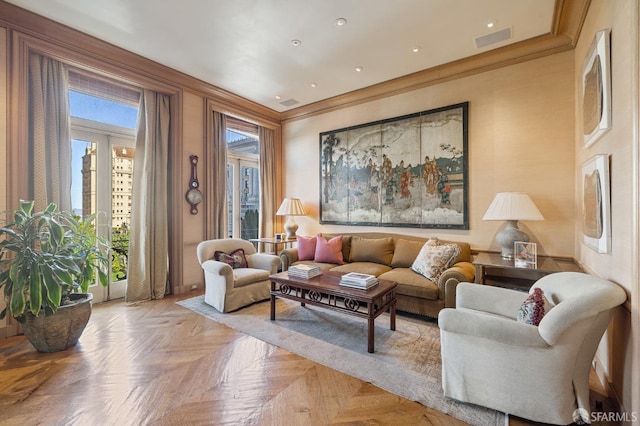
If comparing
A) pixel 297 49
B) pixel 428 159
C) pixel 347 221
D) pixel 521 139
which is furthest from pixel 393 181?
pixel 297 49

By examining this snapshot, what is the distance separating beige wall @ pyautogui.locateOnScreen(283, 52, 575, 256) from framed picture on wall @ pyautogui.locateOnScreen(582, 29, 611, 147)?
2.03 ft

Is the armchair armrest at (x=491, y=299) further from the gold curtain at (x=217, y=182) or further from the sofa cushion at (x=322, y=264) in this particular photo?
the gold curtain at (x=217, y=182)

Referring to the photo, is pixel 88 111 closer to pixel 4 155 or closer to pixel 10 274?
pixel 4 155

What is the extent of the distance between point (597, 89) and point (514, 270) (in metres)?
1.82

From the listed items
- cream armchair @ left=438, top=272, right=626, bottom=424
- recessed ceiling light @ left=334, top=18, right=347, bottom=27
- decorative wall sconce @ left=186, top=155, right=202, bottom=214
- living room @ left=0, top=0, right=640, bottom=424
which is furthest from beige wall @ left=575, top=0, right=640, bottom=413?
decorative wall sconce @ left=186, top=155, right=202, bottom=214

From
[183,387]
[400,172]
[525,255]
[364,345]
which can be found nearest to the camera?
[183,387]

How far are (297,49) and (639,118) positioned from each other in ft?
10.2

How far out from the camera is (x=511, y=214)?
2.99 meters

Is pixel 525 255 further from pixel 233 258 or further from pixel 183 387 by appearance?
pixel 233 258

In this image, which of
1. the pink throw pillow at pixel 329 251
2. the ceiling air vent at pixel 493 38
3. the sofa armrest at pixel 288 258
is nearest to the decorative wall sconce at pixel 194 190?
the sofa armrest at pixel 288 258

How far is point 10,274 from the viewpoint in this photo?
2.28 meters

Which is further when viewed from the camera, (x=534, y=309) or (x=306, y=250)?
(x=306, y=250)

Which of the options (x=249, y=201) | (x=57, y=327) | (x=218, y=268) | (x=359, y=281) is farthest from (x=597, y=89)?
(x=249, y=201)

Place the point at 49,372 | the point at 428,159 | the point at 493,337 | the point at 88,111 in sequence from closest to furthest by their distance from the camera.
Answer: the point at 493,337, the point at 49,372, the point at 88,111, the point at 428,159
